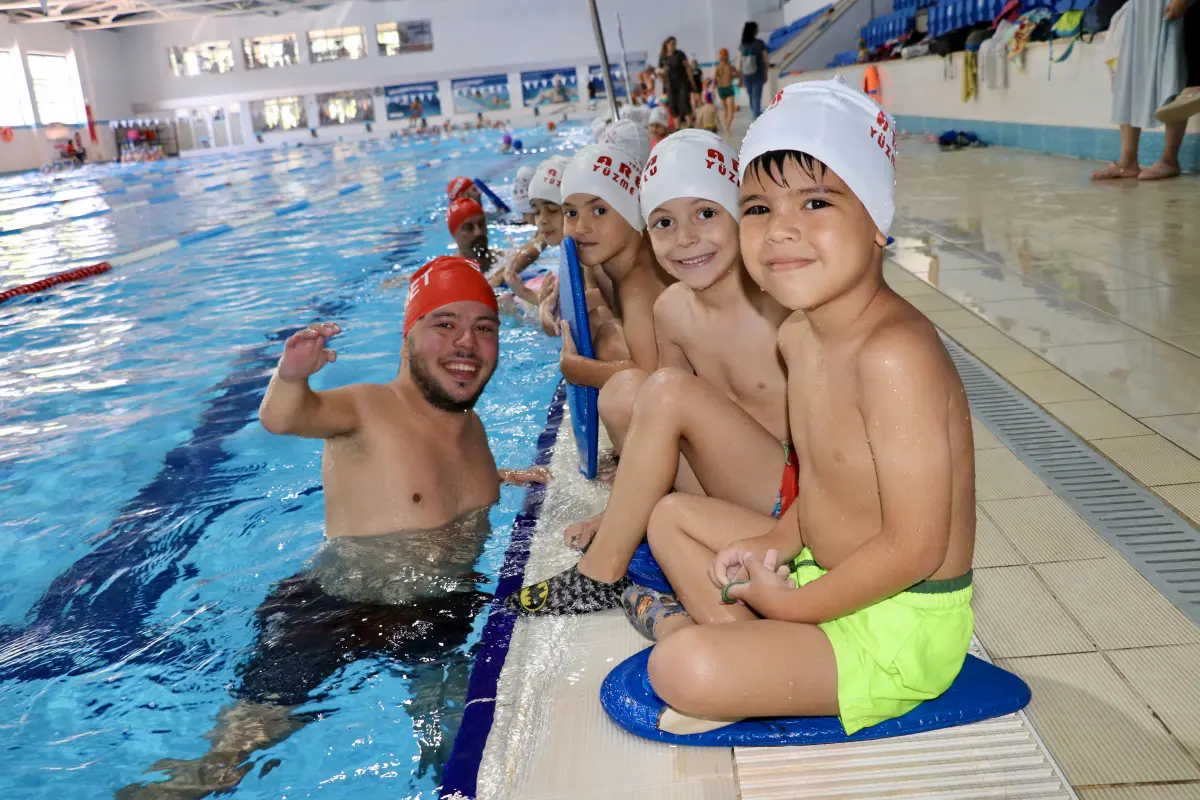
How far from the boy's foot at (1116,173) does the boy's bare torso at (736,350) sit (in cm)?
745

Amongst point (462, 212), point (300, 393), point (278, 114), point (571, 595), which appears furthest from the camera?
point (278, 114)

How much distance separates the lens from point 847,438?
5.52ft

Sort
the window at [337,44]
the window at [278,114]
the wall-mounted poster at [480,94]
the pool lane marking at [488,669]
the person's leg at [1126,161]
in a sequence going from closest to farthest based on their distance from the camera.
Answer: the pool lane marking at [488,669] < the person's leg at [1126,161] < the window at [337,44] < the wall-mounted poster at [480,94] < the window at [278,114]

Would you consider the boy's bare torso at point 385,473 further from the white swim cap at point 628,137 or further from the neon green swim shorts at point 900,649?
the white swim cap at point 628,137

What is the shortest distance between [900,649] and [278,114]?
145 feet

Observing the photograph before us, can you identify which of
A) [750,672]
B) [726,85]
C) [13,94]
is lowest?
[750,672]

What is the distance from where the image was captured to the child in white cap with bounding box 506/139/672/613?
318cm

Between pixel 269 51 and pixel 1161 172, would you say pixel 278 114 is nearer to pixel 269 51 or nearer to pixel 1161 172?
pixel 269 51

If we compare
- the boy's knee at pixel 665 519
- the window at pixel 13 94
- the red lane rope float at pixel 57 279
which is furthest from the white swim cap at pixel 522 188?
the window at pixel 13 94

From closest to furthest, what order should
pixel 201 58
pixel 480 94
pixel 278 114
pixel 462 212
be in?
pixel 462 212 → pixel 201 58 → pixel 480 94 → pixel 278 114

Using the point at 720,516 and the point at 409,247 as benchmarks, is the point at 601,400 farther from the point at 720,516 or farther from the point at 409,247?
the point at 409,247

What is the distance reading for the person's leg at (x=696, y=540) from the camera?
2.08 m

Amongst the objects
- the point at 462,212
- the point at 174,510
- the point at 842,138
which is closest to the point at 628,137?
the point at 462,212

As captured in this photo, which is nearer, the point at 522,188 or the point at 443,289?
the point at 443,289
